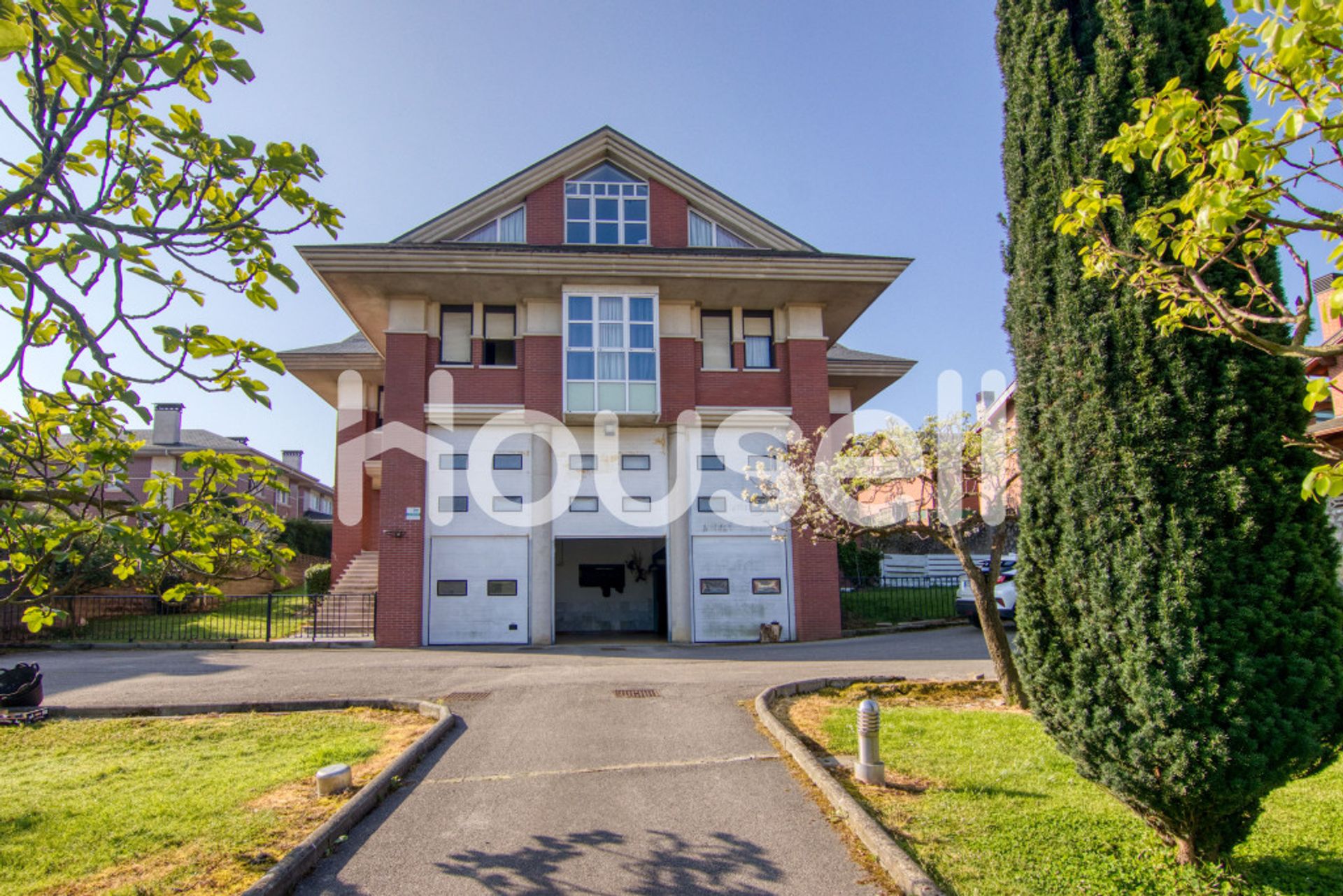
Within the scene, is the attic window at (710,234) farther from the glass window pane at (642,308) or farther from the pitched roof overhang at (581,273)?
the glass window pane at (642,308)

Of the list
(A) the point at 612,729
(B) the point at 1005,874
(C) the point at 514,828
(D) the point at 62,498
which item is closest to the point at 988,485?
(A) the point at 612,729

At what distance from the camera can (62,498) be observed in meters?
4.39

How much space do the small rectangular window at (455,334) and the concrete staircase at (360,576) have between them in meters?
6.18

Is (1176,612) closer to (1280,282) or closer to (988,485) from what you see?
(1280,282)

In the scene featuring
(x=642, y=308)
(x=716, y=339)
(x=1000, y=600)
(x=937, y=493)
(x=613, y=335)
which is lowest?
(x=1000, y=600)

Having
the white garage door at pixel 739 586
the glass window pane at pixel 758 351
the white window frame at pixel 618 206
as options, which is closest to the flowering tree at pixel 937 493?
the white garage door at pixel 739 586

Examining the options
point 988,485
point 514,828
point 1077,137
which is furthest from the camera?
point 988,485

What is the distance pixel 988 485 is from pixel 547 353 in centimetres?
1222

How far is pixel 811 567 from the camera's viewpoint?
19.9m

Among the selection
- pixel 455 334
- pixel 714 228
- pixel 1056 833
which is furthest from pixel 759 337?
pixel 1056 833

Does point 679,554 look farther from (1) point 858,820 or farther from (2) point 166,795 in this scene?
(1) point 858,820

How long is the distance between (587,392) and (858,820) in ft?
48.2

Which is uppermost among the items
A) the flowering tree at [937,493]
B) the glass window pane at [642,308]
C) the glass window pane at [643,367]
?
the glass window pane at [642,308]

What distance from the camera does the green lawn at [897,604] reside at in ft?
74.3
